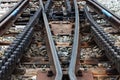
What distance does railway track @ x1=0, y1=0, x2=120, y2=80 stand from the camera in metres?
3.74

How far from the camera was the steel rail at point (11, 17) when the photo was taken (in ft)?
17.1

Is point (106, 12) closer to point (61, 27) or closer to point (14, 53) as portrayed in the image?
point (61, 27)

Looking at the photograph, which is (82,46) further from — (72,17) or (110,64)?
(72,17)

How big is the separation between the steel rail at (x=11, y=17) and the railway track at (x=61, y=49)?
110mm

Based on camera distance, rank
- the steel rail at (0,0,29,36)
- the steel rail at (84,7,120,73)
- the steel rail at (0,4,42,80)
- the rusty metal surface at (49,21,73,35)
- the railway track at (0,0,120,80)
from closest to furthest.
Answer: the steel rail at (0,4,42,80) < the railway track at (0,0,120,80) < the steel rail at (84,7,120,73) < the steel rail at (0,0,29,36) < the rusty metal surface at (49,21,73,35)

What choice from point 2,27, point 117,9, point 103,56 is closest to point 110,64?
point 103,56

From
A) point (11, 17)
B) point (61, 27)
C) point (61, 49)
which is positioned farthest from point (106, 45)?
point (11, 17)

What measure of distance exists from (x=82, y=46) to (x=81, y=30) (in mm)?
794

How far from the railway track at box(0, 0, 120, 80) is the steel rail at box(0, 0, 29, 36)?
0.36 ft

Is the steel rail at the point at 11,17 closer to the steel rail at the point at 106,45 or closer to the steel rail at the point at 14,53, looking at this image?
the steel rail at the point at 14,53

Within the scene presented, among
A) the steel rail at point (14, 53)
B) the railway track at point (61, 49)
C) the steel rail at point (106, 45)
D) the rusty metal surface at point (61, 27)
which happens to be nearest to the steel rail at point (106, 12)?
the railway track at point (61, 49)

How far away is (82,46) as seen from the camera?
4.92 m

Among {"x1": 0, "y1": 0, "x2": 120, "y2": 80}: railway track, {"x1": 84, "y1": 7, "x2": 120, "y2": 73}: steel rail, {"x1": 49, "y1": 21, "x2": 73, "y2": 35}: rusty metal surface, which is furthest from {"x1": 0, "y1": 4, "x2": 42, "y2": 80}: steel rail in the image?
{"x1": 84, "y1": 7, "x2": 120, "y2": 73}: steel rail

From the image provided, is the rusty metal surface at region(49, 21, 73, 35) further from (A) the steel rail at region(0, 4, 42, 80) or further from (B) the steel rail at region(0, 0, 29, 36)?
(B) the steel rail at region(0, 0, 29, 36)
